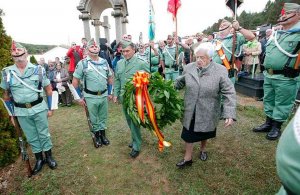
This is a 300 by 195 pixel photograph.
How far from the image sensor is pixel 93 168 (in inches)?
156

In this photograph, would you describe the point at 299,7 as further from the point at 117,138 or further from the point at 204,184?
the point at 117,138

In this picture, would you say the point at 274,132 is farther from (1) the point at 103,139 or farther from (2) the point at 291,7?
(1) the point at 103,139

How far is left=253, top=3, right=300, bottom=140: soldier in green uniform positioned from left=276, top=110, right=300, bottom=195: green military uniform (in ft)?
12.4

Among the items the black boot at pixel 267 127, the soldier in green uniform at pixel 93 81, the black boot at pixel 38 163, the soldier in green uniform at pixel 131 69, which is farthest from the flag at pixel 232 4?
the black boot at pixel 38 163

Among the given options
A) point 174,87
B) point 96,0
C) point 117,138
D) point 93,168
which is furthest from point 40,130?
point 96,0

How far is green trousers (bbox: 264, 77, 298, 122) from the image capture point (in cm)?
411

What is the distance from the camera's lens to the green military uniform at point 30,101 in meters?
3.56

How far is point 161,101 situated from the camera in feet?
11.4

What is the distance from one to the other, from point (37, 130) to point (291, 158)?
403cm

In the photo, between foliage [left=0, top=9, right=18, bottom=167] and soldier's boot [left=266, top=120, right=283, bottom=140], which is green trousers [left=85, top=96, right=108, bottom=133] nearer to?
foliage [left=0, top=9, right=18, bottom=167]

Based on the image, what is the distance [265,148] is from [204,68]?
2254mm

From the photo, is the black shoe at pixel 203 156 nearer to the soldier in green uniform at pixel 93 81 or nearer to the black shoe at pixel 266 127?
the black shoe at pixel 266 127

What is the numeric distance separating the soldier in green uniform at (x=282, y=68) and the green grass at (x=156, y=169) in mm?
661

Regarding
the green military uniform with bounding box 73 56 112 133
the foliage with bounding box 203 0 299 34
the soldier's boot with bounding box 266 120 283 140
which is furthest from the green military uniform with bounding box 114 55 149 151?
the foliage with bounding box 203 0 299 34
